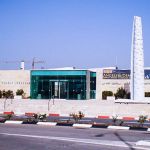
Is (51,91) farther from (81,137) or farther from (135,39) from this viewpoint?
(81,137)

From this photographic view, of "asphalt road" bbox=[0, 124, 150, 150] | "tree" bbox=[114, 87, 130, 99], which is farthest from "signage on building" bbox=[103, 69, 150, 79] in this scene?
"asphalt road" bbox=[0, 124, 150, 150]

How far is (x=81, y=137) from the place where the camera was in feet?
55.5

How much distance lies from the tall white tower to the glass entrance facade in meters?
19.6

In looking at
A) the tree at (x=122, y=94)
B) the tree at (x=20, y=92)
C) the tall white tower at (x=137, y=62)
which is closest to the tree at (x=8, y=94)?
the tree at (x=20, y=92)

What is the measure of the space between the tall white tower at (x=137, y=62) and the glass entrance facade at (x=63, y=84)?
64.5ft

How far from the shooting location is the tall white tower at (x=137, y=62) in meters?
42.3

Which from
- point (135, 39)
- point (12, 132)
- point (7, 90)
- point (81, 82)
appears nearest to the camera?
point (12, 132)

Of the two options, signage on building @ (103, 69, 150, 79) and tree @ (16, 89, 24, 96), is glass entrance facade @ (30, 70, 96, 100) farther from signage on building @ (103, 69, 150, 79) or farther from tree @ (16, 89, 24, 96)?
signage on building @ (103, 69, 150, 79)

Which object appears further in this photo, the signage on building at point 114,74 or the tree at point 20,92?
the tree at point 20,92

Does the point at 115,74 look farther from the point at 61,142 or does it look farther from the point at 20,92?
the point at 61,142

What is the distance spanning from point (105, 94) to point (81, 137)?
46.2 meters

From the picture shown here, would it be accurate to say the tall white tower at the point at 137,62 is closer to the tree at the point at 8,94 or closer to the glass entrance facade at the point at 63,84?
the glass entrance facade at the point at 63,84

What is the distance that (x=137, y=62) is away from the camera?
42.8 m

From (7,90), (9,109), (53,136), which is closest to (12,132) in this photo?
(53,136)
